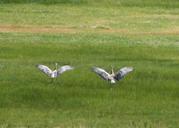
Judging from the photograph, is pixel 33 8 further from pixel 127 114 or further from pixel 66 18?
pixel 127 114

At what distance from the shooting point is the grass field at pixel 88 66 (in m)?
14.6

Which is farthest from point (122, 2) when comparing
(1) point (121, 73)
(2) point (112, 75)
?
(1) point (121, 73)

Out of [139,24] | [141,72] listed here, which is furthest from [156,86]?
[139,24]

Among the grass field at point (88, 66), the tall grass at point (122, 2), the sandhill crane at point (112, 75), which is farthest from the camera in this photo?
the tall grass at point (122, 2)

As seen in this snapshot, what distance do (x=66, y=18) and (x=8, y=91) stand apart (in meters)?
24.0

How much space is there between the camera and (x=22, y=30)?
34.7 m

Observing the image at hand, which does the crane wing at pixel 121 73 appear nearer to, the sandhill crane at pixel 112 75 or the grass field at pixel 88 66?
the sandhill crane at pixel 112 75

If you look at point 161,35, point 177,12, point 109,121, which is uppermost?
point 177,12

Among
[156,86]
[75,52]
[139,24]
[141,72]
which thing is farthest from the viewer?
[139,24]

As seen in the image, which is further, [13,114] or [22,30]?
[22,30]

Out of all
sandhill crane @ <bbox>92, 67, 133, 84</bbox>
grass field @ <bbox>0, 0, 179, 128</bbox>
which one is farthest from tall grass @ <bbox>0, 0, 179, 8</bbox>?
sandhill crane @ <bbox>92, 67, 133, 84</bbox>

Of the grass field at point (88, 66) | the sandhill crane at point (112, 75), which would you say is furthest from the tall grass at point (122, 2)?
the sandhill crane at point (112, 75)

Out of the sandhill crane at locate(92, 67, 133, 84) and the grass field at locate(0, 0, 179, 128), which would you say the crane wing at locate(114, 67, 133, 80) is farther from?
the grass field at locate(0, 0, 179, 128)

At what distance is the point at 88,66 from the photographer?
69.3ft
